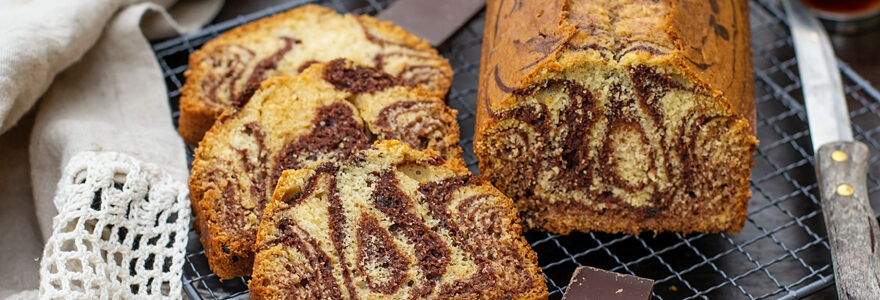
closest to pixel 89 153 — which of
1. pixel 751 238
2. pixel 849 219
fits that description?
pixel 751 238

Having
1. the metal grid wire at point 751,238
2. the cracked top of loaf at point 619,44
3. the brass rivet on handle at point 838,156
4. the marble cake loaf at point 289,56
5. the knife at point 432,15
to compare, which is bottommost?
the metal grid wire at point 751,238

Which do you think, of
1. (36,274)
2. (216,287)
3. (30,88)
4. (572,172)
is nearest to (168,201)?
(216,287)

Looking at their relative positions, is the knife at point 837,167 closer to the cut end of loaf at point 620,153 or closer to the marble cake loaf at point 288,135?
the cut end of loaf at point 620,153

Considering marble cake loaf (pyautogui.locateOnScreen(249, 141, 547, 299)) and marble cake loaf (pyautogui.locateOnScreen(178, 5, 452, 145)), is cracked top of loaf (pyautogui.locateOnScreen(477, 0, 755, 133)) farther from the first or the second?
marble cake loaf (pyautogui.locateOnScreen(178, 5, 452, 145))

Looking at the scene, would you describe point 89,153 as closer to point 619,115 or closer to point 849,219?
point 619,115

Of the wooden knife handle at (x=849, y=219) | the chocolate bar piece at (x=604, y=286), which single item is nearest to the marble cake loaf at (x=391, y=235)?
the chocolate bar piece at (x=604, y=286)

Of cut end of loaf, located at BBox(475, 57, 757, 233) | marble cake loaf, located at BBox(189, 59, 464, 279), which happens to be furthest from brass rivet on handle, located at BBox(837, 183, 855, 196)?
marble cake loaf, located at BBox(189, 59, 464, 279)
